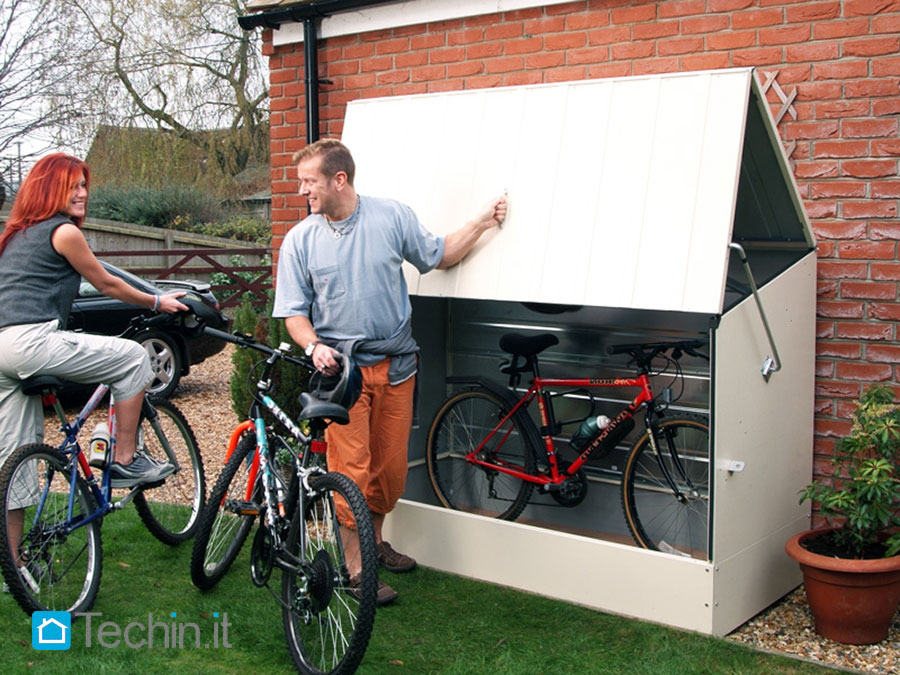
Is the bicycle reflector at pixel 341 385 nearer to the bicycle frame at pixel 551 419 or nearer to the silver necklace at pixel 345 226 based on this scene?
the silver necklace at pixel 345 226

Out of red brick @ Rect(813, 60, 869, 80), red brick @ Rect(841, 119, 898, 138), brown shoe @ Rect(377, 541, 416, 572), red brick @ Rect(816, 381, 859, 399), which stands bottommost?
brown shoe @ Rect(377, 541, 416, 572)

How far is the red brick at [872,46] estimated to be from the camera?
471cm

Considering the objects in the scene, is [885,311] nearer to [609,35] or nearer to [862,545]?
[862,545]

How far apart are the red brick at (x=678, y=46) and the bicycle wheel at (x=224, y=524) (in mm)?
2952

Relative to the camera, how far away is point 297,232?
463 cm

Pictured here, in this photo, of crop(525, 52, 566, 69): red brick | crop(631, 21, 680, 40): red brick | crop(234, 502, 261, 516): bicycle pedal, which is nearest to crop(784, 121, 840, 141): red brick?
crop(631, 21, 680, 40): red brick

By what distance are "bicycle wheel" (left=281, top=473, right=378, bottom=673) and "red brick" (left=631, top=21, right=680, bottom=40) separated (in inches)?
121

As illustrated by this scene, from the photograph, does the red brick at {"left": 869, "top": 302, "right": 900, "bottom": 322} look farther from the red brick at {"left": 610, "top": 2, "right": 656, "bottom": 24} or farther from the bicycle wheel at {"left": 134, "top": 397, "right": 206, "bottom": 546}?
the bicycle wheel at {"left": 134, "top": 397, "right": 206, "bottom": 546}

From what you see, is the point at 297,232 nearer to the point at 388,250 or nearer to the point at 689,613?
the point at 388,250

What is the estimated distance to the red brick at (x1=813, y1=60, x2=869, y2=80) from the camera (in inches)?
189

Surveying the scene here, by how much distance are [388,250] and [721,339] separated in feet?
5.00

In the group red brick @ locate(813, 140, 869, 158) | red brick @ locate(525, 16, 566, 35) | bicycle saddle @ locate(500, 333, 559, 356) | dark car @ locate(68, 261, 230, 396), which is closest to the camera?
red brick @ locate(813, 140, 869, 158)

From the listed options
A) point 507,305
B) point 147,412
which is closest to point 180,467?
point 147,412

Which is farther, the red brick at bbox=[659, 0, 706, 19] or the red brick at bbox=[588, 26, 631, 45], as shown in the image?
the red brick at bbox=[588, 26, 631, 45]
